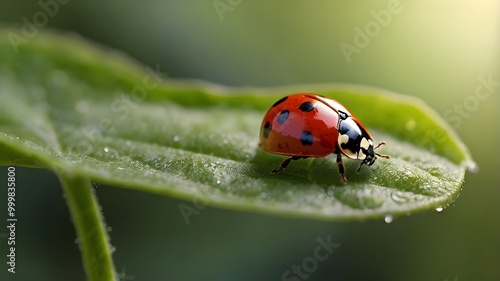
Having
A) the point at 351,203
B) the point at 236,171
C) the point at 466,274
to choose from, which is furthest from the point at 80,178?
the point at 466,274

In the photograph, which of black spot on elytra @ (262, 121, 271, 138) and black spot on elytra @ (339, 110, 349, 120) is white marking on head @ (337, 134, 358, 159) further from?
black spot on elytra @ (262, 121, 271, 138)

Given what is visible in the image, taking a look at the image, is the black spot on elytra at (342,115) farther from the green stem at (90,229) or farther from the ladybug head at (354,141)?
the green stem at (90,229)

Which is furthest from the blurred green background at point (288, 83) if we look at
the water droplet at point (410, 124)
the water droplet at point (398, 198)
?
the water droplet at point (398, 198)

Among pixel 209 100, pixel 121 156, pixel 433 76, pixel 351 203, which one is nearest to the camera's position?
pixel 351 203

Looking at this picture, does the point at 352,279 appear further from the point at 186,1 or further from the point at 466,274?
the point at 186,1

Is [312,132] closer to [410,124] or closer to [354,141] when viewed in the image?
[354,141]

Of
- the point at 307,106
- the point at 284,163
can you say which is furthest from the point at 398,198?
the point at 307,106

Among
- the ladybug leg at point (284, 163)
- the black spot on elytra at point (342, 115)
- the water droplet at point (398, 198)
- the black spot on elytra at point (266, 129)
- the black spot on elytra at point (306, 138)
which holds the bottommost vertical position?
the water droplet at point (398, 198)
